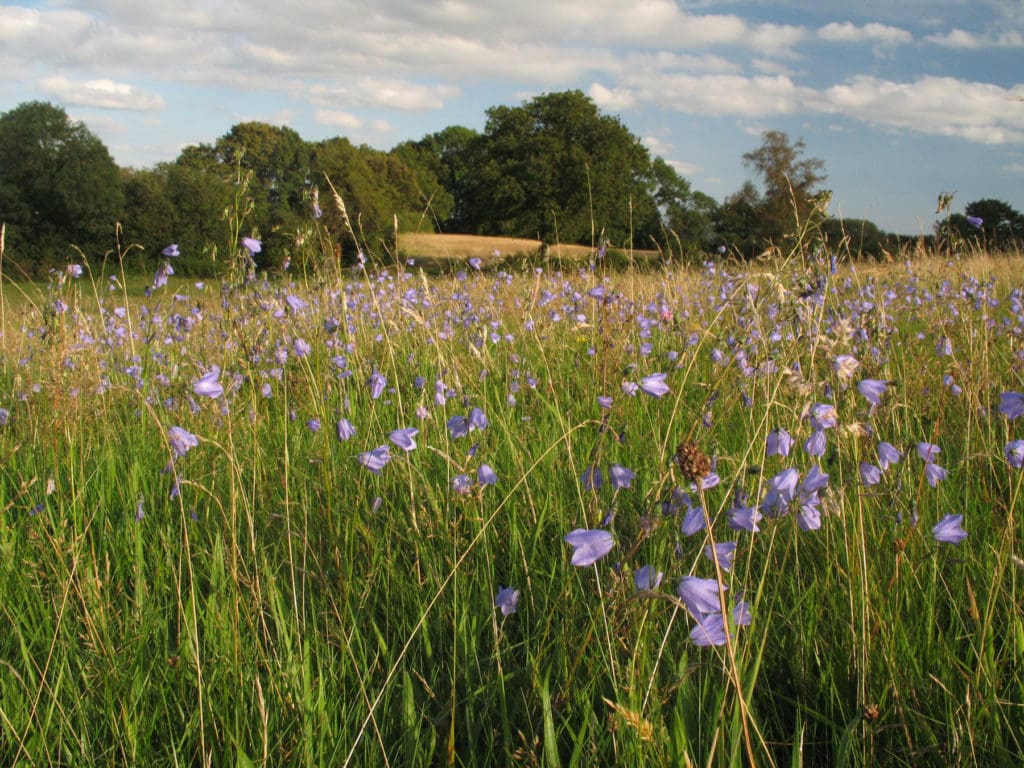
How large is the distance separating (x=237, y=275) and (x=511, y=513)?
0.95 meters

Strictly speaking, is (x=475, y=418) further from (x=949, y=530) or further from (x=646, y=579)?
(x=949, y=530)

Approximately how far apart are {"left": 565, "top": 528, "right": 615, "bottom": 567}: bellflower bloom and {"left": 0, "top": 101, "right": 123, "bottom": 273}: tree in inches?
1281

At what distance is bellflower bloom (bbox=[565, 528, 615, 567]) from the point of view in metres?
1.05

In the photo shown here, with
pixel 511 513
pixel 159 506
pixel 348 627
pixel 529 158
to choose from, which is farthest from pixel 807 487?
pixel 529 158

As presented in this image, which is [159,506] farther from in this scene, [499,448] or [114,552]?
[499,448]

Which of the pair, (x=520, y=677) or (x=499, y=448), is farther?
(x=499, y=448)

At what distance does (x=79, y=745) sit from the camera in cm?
136

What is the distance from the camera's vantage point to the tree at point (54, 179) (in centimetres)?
2992

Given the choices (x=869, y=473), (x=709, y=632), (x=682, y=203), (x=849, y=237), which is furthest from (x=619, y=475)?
(x=682, y=203)

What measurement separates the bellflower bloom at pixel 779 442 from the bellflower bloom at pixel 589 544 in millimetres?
526

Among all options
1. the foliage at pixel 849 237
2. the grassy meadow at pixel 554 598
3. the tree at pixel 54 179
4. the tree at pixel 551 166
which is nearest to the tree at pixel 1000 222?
the foliage at pixel 849 237

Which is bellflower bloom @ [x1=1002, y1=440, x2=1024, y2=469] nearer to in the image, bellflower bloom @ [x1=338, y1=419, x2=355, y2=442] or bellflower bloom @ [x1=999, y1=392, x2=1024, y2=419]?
bellflower bloom @ [x1=999, y1=392, x2=1024, y2=419]

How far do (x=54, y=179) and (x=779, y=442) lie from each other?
3663 cm

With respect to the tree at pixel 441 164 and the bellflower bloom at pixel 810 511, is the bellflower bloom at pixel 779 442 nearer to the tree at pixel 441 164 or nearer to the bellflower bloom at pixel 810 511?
the bellflower bloom at pixel 810 511
